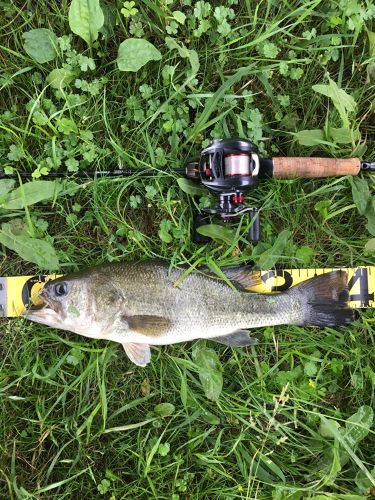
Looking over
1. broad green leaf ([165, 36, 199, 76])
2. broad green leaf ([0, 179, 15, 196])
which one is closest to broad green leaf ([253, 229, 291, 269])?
broad green leaf ([165, 36, 199, 76])

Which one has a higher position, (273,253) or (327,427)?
(273,253)

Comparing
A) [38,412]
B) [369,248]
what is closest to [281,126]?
[369,248]

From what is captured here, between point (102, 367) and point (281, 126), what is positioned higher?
point (281, 126)

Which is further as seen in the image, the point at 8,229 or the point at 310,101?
the point at 310,101

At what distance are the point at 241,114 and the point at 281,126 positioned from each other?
1.00 feet

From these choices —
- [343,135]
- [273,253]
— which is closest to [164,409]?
[273,253]

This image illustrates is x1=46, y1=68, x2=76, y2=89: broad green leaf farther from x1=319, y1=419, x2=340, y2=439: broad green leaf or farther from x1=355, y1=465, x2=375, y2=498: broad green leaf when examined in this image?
x1=355, y1=465, x2=375, y2=498: broad green leaf

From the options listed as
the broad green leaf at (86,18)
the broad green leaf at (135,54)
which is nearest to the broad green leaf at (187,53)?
the broad green leaf at (135,54)

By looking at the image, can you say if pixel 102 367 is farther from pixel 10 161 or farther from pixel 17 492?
pixel 10 161

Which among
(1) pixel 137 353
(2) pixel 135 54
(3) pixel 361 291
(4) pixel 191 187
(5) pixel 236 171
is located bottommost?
(1) pixel 137 353

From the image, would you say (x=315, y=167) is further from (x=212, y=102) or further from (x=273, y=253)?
(x=212, y=102)

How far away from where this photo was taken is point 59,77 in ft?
10.4

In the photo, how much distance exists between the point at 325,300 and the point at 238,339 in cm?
65

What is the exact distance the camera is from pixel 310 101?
340cm
